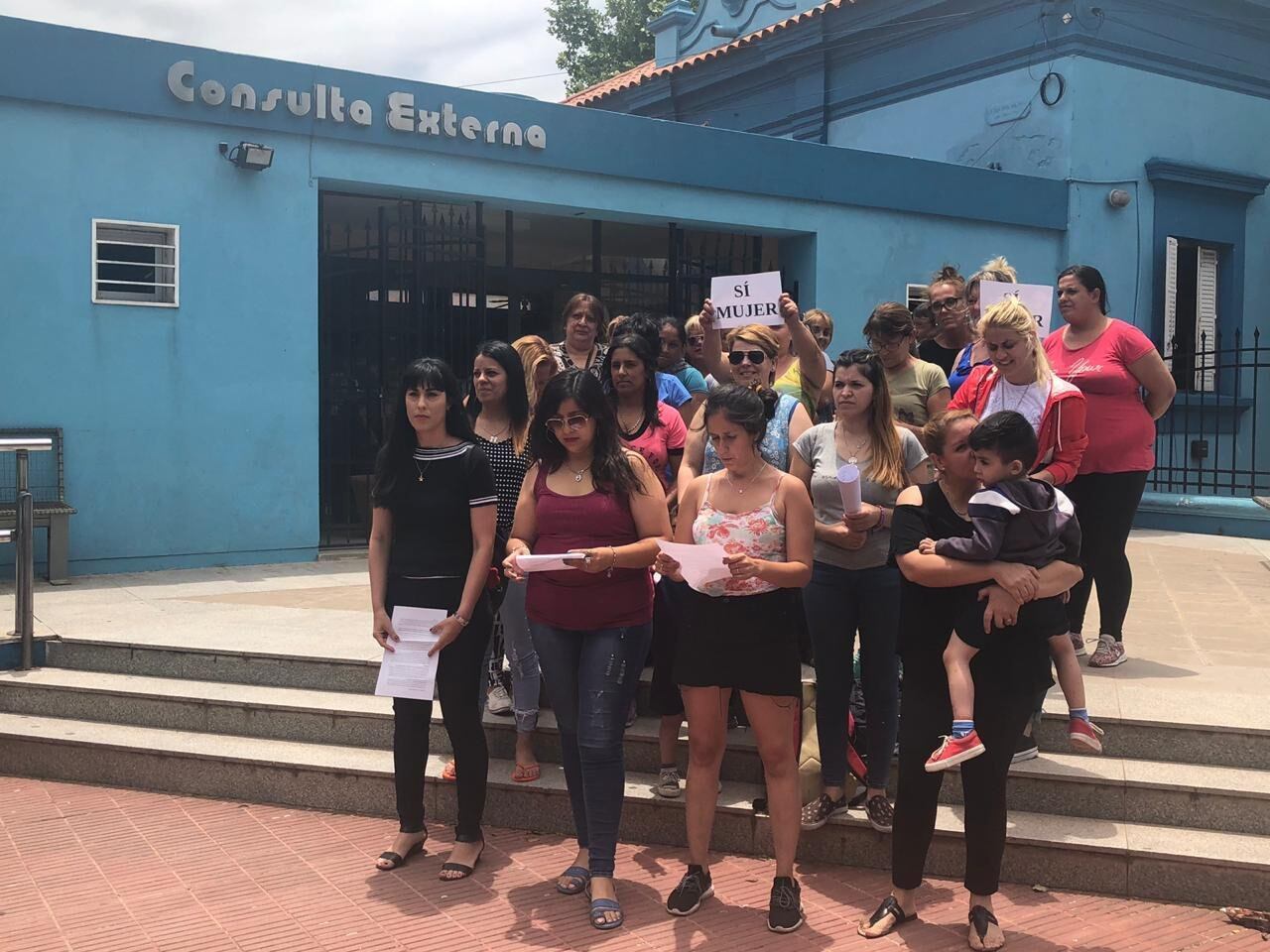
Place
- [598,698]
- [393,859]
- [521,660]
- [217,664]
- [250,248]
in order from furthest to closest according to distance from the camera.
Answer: [250,248] < [217,664] < [521,660] < [393,859] < [598,698]

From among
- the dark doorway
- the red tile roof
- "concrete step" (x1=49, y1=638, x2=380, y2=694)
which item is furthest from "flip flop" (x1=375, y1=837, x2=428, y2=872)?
the red tile roof

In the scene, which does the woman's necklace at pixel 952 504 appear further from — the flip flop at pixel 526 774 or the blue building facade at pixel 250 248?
the blue building facade at pixel 250 248

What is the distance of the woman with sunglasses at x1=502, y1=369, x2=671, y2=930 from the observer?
4.40 metres

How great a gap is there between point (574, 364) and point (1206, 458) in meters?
11.3

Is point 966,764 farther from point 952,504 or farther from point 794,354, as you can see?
point 794,354

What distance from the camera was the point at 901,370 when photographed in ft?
17.8

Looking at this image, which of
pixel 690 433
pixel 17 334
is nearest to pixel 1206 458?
pixel 690 433

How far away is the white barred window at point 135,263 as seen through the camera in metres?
9.09

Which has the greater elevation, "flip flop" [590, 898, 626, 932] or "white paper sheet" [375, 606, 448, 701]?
"white paper sheet" [375, 606, 448, 701]

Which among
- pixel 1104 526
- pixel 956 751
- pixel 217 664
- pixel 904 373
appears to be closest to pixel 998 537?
pixel 956 751

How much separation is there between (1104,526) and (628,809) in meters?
2.63

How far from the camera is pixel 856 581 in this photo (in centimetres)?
470

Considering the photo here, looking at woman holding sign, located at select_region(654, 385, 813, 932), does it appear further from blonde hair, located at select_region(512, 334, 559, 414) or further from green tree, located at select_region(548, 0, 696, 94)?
green tree, located at select_region(548, 0, 696, 94)

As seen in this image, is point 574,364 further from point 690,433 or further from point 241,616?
point 241,616
